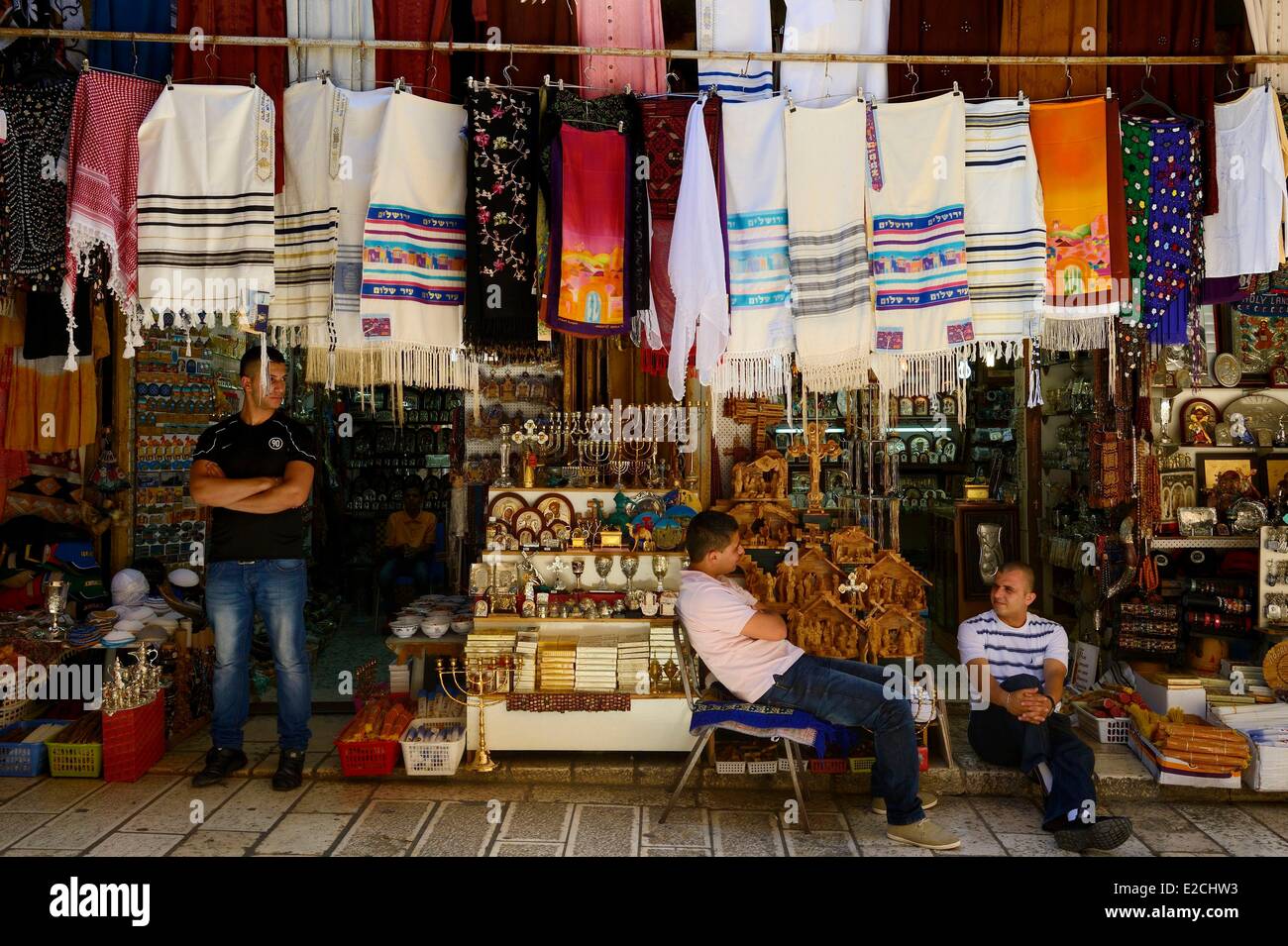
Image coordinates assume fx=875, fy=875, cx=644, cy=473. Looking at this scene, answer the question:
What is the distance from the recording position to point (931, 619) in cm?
775

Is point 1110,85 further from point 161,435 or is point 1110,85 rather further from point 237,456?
point 161,435

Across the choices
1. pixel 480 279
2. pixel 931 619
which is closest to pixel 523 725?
pixel 480 279

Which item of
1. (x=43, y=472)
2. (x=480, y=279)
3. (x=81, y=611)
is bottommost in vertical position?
(x=81, y=611)

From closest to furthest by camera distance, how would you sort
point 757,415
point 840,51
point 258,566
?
point 840,51, point 258,566, point 757,415

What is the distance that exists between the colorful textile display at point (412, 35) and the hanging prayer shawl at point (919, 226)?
6.13ft

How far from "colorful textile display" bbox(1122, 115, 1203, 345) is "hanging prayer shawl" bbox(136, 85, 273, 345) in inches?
144

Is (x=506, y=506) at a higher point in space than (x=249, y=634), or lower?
higher

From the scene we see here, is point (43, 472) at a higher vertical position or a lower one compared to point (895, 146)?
lower

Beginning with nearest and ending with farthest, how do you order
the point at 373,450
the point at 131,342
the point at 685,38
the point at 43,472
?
the point at 131,342 < the point at 685,38 < the point at 43,472 < the point at 373,450

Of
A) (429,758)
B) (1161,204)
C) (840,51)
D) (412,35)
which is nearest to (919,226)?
(840,51)

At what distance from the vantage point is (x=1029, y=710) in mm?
3814

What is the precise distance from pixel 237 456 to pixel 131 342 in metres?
0.72

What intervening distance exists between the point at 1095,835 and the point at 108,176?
480cm

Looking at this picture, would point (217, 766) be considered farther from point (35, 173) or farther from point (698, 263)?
point (698, 263)
